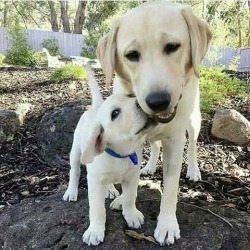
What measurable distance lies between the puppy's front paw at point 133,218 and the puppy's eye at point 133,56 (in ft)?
3.37

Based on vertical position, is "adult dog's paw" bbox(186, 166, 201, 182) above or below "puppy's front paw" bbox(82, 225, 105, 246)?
below

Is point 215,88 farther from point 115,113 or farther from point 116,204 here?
point 115,113

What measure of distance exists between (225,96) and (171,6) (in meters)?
5.08

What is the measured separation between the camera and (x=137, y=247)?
2850 mm

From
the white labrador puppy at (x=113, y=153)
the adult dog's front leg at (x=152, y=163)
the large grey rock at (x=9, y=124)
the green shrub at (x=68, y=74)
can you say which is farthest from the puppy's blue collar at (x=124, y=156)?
the green shrub at (x=68, y=74)

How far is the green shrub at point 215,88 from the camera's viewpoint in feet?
22.7

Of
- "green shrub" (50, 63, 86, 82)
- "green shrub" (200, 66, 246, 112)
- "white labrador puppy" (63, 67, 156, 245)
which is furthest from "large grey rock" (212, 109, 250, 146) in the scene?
"green shrub" (50, 63, 86, 82)

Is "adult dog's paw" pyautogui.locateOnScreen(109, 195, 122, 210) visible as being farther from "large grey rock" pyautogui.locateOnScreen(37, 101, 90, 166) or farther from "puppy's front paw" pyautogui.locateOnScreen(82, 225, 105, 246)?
"large grey rock" pyautogui.locateOnScreen(37, 101, 90, 166)

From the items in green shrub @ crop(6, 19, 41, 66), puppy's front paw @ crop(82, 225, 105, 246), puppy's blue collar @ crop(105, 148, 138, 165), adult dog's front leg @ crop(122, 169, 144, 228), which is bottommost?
green shrub @ crop(6, 19, 41, 66)

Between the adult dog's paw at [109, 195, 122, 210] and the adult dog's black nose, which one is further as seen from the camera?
the adult dog's paw at [109, 195, 122, 210]

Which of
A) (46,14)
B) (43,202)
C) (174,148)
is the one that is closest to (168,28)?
(174,148)

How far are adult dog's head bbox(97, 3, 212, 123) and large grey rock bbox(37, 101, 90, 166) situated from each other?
7.05 ft

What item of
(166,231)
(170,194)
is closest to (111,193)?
(170,194)

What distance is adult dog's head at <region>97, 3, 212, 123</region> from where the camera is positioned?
2.62 meters
